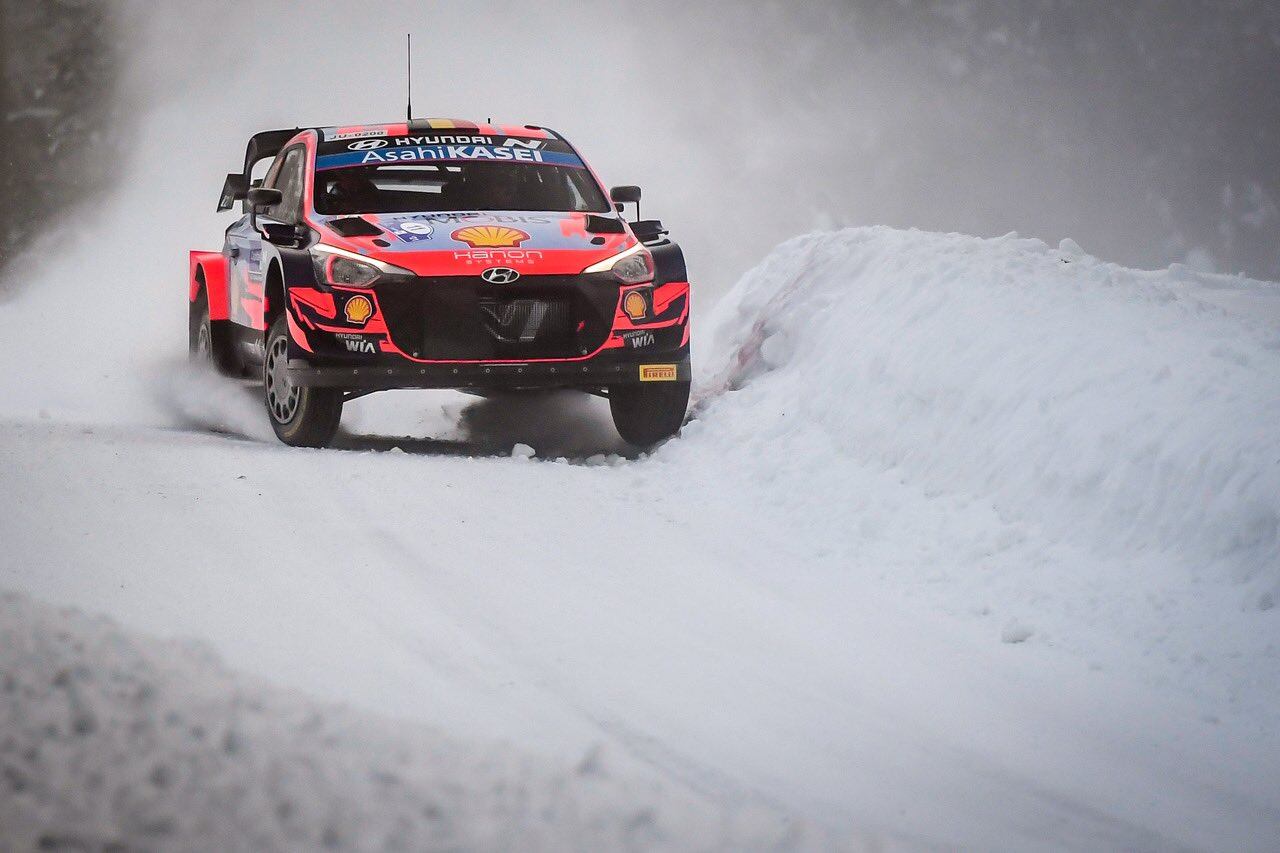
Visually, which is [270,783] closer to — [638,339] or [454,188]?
[638,339]

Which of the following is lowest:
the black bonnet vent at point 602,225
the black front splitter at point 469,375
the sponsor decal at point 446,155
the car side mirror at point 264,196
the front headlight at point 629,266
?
the black front splitter at point 469,375

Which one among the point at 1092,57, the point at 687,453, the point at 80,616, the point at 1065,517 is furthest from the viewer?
the point at 1092,57

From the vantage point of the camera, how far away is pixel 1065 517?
17.4 ft

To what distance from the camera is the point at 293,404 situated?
7316mm

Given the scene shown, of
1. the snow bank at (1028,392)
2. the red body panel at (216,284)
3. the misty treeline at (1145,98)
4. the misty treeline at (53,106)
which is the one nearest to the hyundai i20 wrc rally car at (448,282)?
the red body panel at (216,284)

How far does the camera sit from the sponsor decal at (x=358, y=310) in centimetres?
699

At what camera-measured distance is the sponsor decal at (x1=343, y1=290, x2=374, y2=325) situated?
6.99 metres

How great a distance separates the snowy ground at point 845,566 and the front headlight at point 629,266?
86 centimetres

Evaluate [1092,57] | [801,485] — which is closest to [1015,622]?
[801,485]

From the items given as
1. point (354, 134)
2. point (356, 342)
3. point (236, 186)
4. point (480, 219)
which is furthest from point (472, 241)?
point (236, 186)

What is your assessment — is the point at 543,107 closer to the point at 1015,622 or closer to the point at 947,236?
the point at 947,236

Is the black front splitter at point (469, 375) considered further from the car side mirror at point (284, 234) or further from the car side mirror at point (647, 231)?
the car side mirror at point (647, 231)

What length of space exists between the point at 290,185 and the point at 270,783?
19.4ft

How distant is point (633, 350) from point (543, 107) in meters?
24.9
